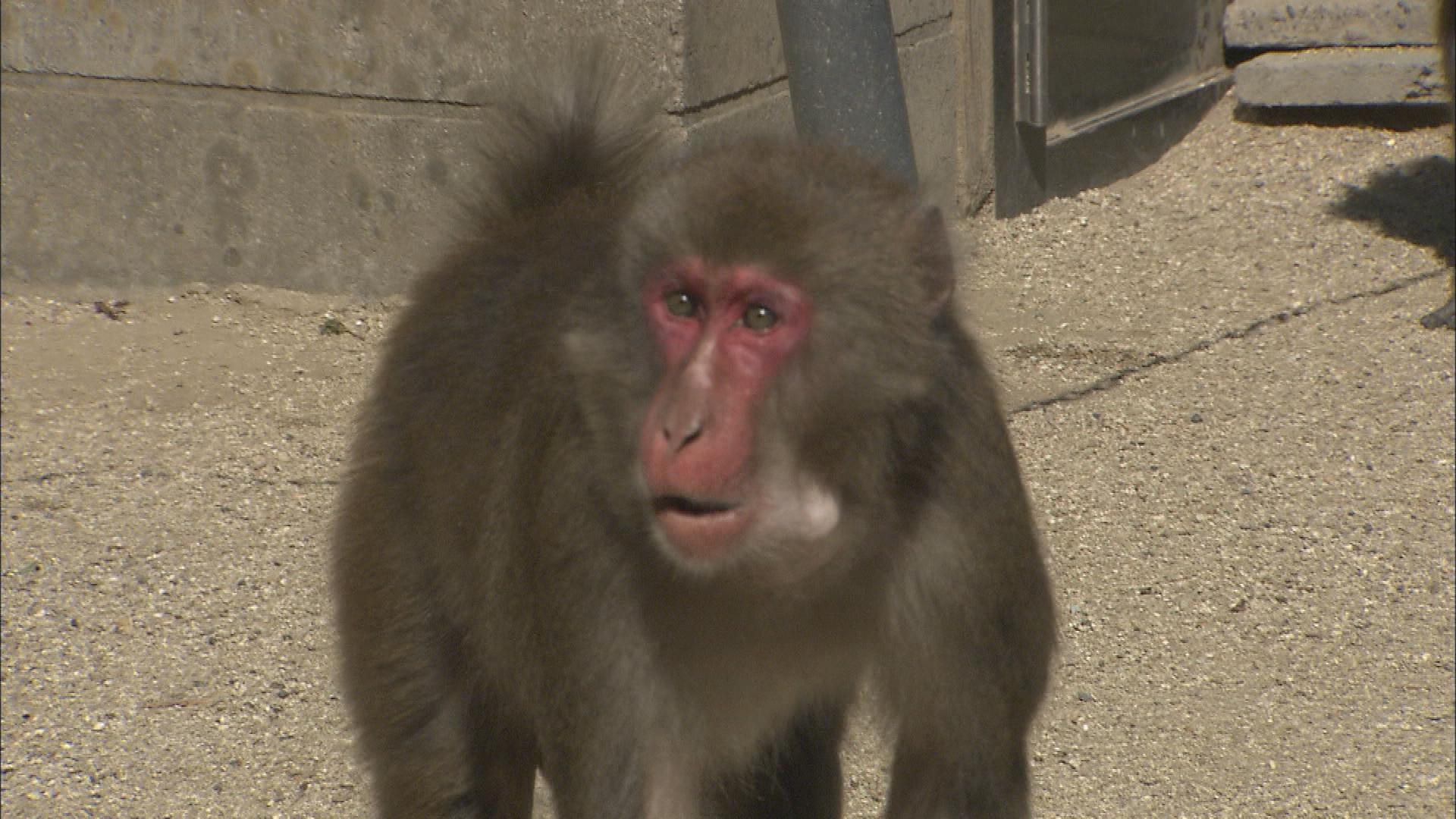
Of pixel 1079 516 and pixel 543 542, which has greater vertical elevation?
pixel 543 542

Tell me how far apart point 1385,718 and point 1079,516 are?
101 centimetres

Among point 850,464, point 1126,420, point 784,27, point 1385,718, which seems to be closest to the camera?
point 850,464

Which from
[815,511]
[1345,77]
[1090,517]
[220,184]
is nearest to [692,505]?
[815,511]

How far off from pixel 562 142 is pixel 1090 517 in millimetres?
2038

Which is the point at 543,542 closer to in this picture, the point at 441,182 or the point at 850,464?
the point at 850,464

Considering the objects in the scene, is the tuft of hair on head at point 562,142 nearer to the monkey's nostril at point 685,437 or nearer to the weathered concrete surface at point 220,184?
the monkey's nostril at point 685,437

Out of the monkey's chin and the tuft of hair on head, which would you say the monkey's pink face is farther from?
the tuft of hair on head

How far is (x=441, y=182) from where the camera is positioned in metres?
5.47

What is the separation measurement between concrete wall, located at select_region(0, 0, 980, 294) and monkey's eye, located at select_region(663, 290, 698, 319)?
2.99 m

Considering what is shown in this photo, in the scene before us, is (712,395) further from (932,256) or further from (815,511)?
(932,256)

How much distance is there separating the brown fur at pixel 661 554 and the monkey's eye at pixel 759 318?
0.05 m

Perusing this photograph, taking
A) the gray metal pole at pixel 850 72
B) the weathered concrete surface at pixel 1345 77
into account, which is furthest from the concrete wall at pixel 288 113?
the gray metal pole at pixel 850 72

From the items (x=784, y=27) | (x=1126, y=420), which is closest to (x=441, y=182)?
(x=1126, y=420)

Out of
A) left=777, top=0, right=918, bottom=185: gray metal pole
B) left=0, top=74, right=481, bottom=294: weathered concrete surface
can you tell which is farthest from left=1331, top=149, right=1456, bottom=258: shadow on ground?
left=777, top=0, right=918, bottom=185: gray metal pole
